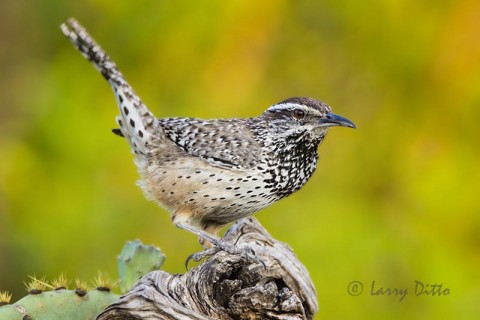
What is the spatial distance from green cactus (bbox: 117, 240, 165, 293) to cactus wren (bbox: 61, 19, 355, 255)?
1.27 ft

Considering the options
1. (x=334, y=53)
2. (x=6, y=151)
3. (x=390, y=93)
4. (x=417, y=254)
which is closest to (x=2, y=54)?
(x=6, y=151)

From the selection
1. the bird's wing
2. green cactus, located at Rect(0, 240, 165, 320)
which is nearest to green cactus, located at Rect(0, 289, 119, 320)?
green cactus, located at Rect(0, 240, 165, 320)

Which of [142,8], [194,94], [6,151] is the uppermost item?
[142,8]

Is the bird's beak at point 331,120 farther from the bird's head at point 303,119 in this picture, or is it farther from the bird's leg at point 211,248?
the bird's leg at point 211,248

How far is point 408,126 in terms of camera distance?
5.76m

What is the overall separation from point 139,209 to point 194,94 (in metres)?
0.82

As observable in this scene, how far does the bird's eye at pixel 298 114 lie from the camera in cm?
407

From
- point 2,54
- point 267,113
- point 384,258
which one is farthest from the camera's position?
point 2,54

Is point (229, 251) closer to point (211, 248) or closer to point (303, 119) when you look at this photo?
point (211, 248)

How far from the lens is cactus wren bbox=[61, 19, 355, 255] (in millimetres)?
3922

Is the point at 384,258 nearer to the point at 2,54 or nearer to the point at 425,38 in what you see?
the point at 425,38

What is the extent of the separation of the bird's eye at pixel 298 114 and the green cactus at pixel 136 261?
99 centimetres
